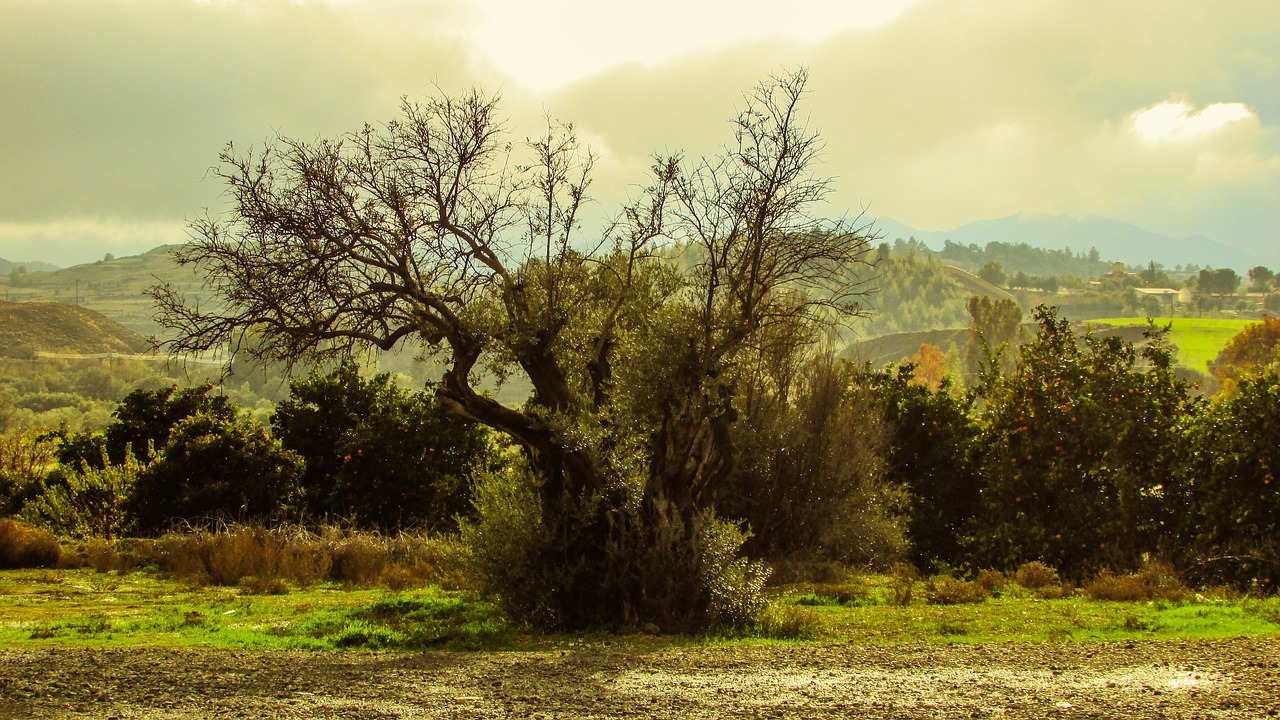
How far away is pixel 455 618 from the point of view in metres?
11.4

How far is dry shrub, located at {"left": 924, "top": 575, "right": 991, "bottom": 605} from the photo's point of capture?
12930mm

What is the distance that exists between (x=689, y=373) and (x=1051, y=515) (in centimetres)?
968

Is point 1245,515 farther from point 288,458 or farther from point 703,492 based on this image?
point 288,458

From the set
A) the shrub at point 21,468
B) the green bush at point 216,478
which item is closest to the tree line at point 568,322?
the green bush at point 216,478

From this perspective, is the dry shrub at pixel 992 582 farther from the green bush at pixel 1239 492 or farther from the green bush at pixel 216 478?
the green bush at pixel 216 478

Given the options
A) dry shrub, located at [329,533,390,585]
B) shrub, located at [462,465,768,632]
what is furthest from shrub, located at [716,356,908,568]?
shrub, located at [462,465,768,632]

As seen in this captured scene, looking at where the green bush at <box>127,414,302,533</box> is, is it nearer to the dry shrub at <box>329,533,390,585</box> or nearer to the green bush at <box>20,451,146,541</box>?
the green bush at <box>20,451,146,541</box>

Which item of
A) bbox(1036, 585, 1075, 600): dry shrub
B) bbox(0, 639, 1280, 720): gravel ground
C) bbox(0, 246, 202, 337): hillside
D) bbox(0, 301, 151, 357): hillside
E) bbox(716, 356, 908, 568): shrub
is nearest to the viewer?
bbox(0, 639, 1280, 720): gravel ground

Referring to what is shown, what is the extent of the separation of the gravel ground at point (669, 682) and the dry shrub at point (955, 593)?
4.03 meters

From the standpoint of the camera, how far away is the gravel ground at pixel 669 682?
6.75 meters

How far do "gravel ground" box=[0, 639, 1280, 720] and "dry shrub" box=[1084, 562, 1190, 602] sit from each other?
156 inches

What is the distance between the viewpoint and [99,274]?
172 meters

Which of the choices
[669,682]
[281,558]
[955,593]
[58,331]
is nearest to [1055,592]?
[955,593]

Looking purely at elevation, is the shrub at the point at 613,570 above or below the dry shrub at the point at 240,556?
above
